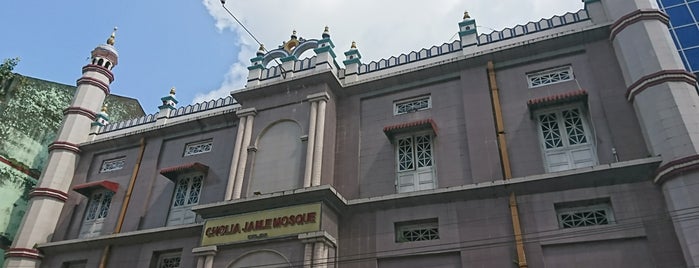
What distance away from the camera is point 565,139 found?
11.4 meters

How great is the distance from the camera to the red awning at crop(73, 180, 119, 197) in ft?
52.4

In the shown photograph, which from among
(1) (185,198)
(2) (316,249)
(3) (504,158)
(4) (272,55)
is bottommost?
(2) (316,249)

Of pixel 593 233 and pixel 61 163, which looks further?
pixel 61 163

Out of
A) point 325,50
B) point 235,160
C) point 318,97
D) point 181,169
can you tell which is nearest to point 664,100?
point 318,97

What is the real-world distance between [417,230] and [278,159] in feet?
13.2

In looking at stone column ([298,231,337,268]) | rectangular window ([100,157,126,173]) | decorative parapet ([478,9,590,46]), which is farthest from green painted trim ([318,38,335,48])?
rectangular window ([100,157,126,173])

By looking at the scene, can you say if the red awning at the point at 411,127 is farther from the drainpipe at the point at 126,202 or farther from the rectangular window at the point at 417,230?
the drainpipe at the point at 126,202

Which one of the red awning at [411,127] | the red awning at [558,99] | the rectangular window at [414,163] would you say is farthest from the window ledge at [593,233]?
the red awning at [411,127]

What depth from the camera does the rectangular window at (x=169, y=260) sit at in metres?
13.9

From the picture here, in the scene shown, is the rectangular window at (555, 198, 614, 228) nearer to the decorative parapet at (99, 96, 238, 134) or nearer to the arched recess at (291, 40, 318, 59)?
the arched recess at (291, 40, 318, 59)

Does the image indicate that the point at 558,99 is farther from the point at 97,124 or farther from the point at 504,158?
the point at 97,124

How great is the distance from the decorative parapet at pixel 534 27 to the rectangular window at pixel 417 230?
5120mm

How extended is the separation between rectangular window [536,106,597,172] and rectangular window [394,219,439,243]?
9.15 ft

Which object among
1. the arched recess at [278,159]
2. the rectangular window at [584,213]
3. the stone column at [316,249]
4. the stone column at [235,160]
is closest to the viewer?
the rectangular window at [584,213]
